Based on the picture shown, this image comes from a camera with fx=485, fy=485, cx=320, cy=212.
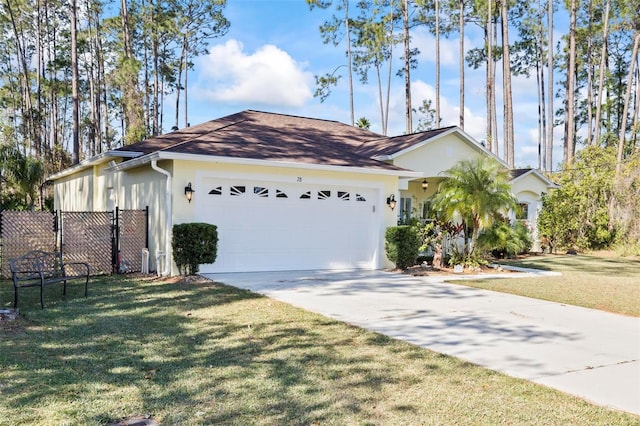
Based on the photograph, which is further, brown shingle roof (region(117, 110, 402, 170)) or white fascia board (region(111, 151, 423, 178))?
brown shingle roof (region(117, 110, 402, 170))

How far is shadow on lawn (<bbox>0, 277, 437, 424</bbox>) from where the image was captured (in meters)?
3.69

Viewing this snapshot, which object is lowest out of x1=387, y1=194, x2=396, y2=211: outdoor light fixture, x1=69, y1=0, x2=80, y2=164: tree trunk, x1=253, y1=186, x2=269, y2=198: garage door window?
x1=387, y1=194, x2=396, y2=211: outdoor light fixture

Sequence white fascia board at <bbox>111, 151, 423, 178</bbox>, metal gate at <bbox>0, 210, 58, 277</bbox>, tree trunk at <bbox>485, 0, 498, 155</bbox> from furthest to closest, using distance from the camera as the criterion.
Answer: tree trunk at <bbox>485, 0, 498, 155</bbox> < white fascia board at <bbox>111, 151, 423, 178</bbox> < metal gate at <bbox>0, 210, 58, 277</bbox>

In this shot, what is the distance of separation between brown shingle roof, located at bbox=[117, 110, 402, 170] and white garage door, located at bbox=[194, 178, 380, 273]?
713 mm

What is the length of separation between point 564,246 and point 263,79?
18793 millimetres

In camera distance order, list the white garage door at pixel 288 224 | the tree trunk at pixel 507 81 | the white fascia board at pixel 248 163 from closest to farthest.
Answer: the white fascia board at pixel 248 163
the white garage door at pixel 288 224
the tree trunk at pixel 507 81

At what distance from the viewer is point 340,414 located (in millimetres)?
3609

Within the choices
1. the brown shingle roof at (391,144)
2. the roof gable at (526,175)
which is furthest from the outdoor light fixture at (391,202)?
the roof gable at (526,175)

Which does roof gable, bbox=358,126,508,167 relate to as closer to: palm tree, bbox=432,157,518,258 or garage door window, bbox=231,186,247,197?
palm tree, bbox=432,157,518,258

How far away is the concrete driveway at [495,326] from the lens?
15.4 feet

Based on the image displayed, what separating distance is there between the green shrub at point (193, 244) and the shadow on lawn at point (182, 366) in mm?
2906

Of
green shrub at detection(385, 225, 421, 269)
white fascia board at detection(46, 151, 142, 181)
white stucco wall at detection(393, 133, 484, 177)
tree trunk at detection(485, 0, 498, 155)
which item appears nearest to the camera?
green shrub at detection(385, 225, 421, 269)

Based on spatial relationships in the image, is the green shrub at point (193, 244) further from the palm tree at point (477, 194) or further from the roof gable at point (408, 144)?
the roof gable at point (408, 144)

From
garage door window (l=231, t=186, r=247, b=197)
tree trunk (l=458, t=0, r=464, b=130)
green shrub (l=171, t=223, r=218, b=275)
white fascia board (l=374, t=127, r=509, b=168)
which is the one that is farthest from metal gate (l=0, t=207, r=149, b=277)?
tree trunk (l=458, t=0, r=464, b=130)
